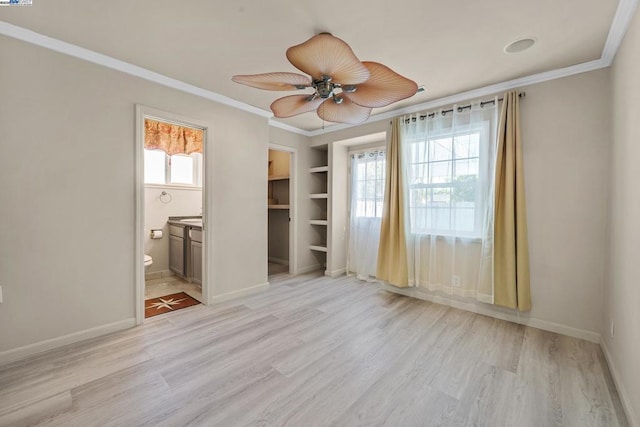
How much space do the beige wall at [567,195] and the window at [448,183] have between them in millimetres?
454

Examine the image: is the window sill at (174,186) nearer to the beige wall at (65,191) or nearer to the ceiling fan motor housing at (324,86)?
the beige wall at (65,191)

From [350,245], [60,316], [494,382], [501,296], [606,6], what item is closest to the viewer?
[606,6]

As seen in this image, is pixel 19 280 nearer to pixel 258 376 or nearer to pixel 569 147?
pixel 258 376

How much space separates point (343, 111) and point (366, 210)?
86.9 inches

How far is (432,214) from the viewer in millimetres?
3268

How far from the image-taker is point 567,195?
2.47m

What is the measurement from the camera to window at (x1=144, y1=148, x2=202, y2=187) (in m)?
4.51

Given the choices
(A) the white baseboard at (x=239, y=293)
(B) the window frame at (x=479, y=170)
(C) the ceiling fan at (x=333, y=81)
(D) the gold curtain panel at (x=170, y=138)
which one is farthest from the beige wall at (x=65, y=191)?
(B) the window frame at (x=479, y=170)

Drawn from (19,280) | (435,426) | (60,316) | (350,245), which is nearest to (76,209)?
(19,280)

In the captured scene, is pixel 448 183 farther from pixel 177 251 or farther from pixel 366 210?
pixel 177 251


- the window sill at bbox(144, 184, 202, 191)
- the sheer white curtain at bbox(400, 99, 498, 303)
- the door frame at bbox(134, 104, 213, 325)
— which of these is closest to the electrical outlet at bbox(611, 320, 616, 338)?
the sheer white curtain at bbox(400, 99, 498, 303)

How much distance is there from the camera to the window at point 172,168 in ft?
14.8

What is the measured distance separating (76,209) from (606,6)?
416cm

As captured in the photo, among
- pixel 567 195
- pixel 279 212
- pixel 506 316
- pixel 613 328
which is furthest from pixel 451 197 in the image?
pixel 279 212
